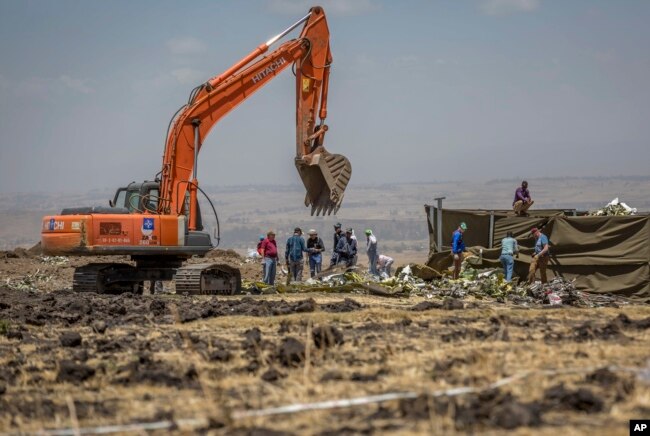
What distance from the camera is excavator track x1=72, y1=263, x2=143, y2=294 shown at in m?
24.0

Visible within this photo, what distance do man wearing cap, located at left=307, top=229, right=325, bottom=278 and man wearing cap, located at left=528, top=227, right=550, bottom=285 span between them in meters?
5.97

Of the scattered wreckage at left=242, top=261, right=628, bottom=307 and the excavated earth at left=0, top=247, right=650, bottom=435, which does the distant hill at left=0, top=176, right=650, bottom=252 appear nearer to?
the scattered wreckage at left=242, top=261, right=628, bottom=307

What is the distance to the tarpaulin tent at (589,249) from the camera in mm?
24969

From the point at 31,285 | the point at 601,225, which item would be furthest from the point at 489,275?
the point at 31,285

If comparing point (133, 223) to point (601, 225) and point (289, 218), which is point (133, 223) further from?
point (289, 218)

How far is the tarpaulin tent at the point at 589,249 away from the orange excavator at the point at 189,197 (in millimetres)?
Result: 4857

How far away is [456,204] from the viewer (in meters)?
182

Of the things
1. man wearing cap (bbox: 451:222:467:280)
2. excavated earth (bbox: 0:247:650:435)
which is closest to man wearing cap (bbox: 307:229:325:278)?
man wearing cap (bbox: 451:222:467:280)

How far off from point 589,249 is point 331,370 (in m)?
16.7

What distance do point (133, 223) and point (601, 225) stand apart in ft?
34.8

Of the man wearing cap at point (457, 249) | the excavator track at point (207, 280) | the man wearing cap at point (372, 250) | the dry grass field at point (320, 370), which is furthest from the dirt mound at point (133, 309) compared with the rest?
the man wearing cap at point (372, 250)

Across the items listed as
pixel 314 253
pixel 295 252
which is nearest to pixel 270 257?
pixel 295 252

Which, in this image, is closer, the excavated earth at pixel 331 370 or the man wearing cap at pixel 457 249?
the excavated earth at pixel 331 370

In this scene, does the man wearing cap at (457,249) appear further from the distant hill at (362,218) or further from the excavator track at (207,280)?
the distant hill at (362,218)
